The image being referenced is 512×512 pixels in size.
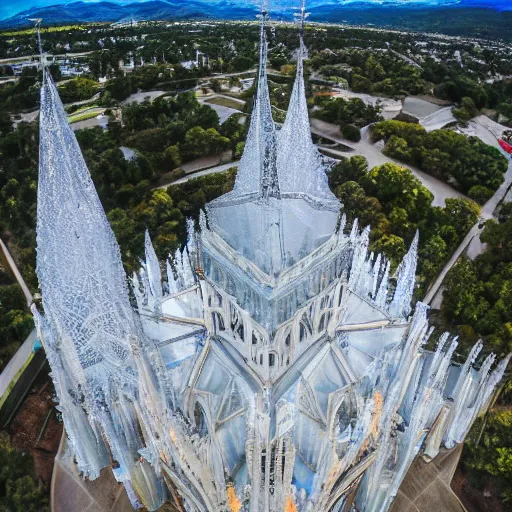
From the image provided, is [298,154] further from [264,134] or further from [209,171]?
[209,171]

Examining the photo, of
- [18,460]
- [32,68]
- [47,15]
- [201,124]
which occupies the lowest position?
[18,460]

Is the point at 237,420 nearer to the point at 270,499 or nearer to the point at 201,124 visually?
the point at 270,499

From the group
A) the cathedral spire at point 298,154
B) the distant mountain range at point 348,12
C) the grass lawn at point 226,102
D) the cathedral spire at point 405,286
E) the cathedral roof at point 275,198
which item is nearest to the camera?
the cathedral roof at point 275,198

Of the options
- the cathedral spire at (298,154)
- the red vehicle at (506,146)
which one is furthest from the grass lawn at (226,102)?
the cathedral spire at (298,154)

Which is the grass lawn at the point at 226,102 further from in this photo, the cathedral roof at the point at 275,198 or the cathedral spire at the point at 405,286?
the cathedral spire at the point at 405,286

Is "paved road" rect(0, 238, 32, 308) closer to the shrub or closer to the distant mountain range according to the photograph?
the distant mountain range

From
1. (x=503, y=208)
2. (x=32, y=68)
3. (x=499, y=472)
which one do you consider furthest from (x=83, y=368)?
(x=32, y=68)
